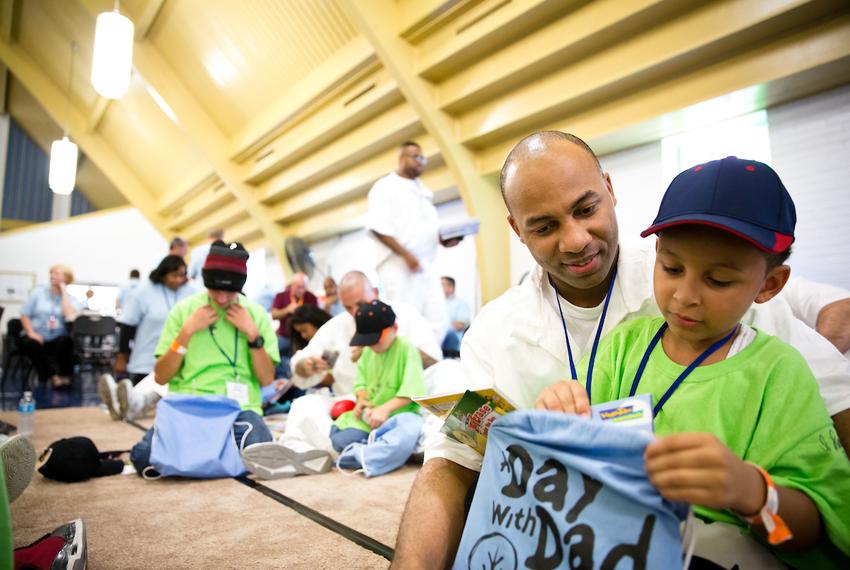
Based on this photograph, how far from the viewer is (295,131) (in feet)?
23.4

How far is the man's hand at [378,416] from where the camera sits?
256 cm

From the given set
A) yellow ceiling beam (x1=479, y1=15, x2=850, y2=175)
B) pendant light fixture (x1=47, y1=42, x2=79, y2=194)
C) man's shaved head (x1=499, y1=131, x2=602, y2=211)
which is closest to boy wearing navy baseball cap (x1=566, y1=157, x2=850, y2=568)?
man's shaved head (x1=499, y1=131, x2=602, y2=211)

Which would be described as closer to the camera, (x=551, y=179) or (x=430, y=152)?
(x=551, y=179)

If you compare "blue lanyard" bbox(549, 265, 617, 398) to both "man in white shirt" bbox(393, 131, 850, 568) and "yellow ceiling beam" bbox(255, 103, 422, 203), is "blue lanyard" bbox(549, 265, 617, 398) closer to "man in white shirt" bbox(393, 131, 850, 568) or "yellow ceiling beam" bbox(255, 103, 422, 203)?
"man in white shirt" bbox(393, 131, 850, 568)

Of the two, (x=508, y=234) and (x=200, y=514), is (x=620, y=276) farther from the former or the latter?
(x=508, y=234)

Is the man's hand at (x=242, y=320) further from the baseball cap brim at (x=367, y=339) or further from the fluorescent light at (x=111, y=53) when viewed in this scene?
the fluorescent light at (x=111, y=53)

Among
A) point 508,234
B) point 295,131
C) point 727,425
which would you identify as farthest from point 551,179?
point 295,131

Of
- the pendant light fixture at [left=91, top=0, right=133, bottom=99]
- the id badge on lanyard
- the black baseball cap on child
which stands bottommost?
the id badge on lanyard

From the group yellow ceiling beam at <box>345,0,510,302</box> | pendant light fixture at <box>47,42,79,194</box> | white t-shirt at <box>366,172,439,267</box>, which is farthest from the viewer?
pendant light fixture at <box>47,42,79,194</box>

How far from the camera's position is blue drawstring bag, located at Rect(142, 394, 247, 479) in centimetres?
216

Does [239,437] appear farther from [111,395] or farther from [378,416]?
[111,395]

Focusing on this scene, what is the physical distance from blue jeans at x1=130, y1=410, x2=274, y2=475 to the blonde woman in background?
5.14m

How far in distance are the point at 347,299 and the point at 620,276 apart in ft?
7.80

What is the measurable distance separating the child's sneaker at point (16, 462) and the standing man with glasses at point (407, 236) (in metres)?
2.77
